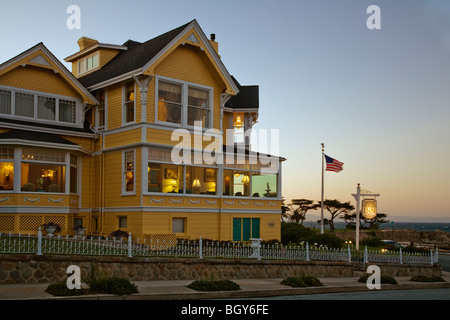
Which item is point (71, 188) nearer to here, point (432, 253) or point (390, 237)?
point (432, 253)

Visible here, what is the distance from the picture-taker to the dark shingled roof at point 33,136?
25.0 meters

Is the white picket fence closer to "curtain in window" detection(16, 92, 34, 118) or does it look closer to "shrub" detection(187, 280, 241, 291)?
"shrub" detection(187, 280, 241, 291)

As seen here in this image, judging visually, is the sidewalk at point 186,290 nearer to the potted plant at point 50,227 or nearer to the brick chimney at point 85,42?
the potted plant at point 50,227

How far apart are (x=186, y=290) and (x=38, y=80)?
14960 millimetres

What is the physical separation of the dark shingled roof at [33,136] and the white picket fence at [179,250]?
4447mm

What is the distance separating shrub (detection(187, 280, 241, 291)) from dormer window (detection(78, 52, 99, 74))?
19.2 metres

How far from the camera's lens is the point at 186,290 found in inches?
687

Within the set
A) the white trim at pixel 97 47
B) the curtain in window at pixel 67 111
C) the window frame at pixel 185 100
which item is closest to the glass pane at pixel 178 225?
the window frame at pixel 185 100

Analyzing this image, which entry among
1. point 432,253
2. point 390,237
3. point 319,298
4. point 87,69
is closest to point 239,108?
point 87,69

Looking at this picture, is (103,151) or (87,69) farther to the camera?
(87,69)

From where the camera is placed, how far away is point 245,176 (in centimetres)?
3109

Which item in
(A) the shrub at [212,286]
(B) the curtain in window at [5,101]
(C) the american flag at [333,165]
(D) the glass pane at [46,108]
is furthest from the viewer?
(C) the american flag at [333,165]

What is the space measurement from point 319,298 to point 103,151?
47.5 feet

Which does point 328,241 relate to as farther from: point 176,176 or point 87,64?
point 87,64
